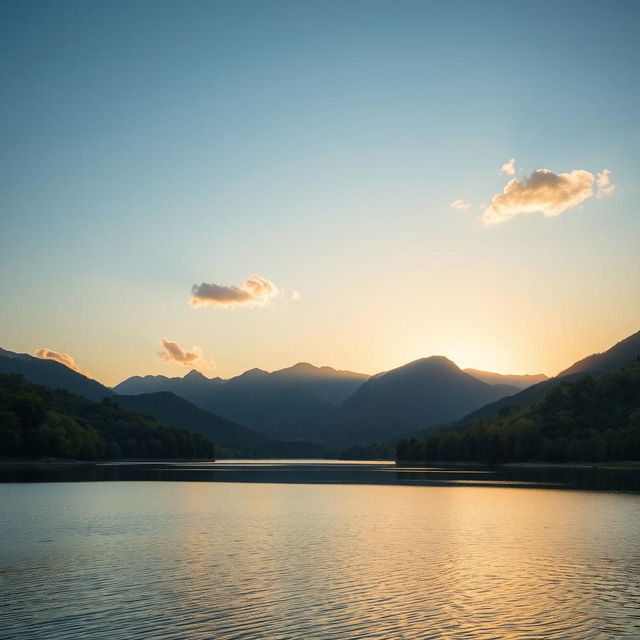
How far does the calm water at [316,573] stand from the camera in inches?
1347

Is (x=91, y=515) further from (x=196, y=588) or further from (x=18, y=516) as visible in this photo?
(x=196, y=588)

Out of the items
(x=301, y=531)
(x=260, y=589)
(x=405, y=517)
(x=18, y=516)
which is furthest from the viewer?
(x=405, y=517)

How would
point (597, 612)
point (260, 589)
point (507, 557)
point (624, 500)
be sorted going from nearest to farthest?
point (597, 612) < point (260, 589) < point (507, 557) < point (624, 500)

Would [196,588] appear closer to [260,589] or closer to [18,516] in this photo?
[260,589]

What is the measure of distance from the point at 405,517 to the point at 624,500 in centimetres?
4180

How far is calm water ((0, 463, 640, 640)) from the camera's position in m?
34.2

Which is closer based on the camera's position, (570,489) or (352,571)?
(352,571)

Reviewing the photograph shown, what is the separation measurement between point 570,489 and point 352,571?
101 meters

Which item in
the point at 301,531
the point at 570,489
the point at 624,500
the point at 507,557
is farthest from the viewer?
the point at 570,489

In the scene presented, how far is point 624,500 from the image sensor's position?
354 feet

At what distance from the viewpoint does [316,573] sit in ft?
157

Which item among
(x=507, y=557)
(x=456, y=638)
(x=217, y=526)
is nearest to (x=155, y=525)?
(x=217, y=526)

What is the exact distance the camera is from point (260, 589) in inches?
1666

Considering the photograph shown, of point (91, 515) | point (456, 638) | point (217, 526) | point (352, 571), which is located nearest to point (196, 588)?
point (352, 571)
